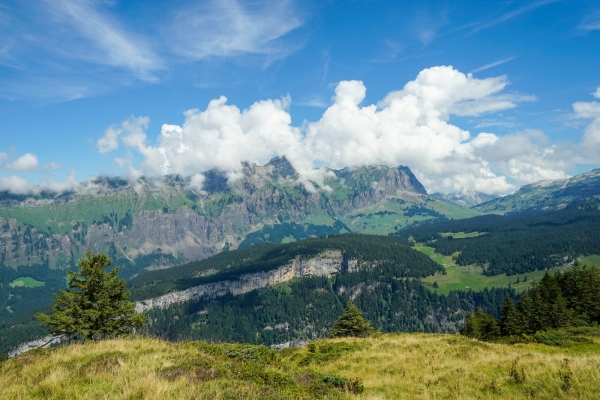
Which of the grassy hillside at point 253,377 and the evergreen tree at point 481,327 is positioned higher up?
the grassy hillside at point 253,377

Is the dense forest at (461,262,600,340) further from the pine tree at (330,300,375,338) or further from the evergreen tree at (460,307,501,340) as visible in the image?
the pine tree at (330,300,375,338)

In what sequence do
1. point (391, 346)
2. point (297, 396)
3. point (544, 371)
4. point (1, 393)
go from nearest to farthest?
point (1, 393), point (297, 396), point (544, 371), point (391, 346)

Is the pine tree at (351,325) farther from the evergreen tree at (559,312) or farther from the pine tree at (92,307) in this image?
the pine tree at (92,307)

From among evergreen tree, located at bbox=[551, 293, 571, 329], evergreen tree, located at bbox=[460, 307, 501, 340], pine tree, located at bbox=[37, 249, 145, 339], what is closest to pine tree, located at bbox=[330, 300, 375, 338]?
evergreen tree, located at bbox=[460, 307, 501, 340]

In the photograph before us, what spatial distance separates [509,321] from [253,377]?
176 ft

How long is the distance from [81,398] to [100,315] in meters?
29.3

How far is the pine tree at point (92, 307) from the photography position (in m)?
31.3

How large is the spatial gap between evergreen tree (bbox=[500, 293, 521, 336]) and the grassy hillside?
35.8 metres

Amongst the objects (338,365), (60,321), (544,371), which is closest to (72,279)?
(60,321)

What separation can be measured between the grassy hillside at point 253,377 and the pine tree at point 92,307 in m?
20.0

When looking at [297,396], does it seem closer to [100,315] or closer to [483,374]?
[483,374]

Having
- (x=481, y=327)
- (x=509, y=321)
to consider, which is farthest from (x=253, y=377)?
(x=481, y=327)

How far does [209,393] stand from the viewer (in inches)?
331

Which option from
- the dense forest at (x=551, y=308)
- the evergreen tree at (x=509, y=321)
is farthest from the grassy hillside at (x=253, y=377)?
the evergreen tree at (x=509, y=321)
